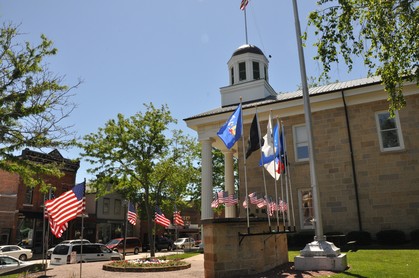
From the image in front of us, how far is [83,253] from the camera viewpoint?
82.4 ft

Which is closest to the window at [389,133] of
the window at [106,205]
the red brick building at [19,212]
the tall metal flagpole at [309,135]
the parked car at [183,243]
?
the tall metal flagpole at [309,135]

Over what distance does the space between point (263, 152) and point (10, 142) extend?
13.1 meters

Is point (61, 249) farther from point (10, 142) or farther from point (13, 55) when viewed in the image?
point (13, 55)

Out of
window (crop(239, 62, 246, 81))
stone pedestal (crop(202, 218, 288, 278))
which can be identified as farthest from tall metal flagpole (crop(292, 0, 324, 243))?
window (crop(239, 62, 246, 81))

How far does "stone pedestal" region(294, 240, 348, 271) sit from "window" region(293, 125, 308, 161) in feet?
38.1

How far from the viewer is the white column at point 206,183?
23.7 m

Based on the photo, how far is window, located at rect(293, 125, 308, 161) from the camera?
71.8 feet

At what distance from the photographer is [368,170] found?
780 inches

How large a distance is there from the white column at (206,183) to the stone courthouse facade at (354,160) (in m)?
0.08

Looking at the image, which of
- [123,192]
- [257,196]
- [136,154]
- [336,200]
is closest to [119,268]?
[257,196]

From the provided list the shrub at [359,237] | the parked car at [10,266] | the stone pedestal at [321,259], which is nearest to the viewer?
the stone pedestal at [321,259]

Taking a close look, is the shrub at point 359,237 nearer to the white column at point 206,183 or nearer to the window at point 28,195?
the white column at point 206,183

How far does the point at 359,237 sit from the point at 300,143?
662 cm

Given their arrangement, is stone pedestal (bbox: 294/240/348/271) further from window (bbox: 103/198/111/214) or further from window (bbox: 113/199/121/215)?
window (bbox: 113/199/121/215)
